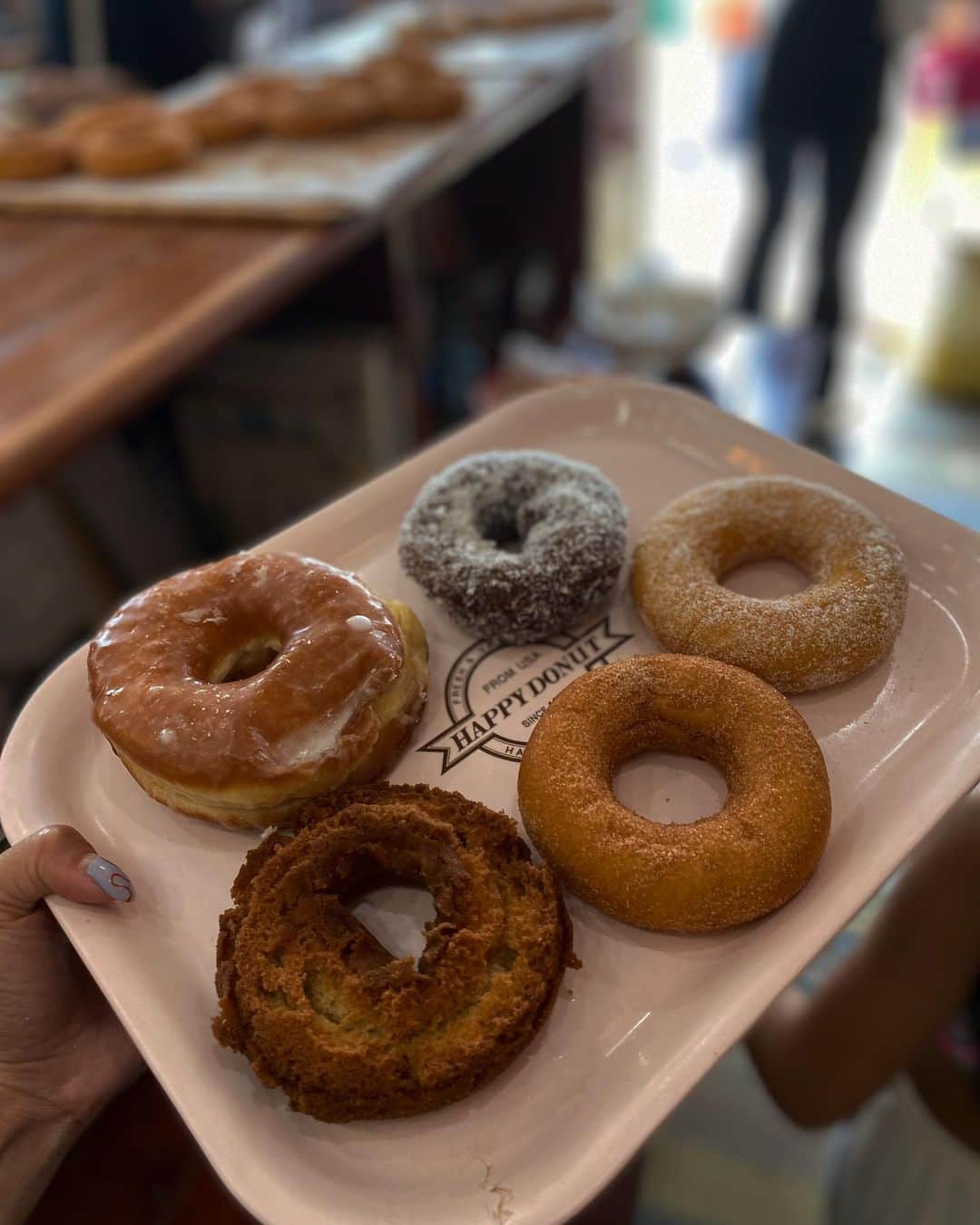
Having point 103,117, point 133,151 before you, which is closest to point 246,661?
point 133,151

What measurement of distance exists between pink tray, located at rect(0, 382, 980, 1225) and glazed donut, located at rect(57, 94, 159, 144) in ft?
6.78

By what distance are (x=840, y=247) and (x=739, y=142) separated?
203 cm

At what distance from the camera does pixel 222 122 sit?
8.74 feet

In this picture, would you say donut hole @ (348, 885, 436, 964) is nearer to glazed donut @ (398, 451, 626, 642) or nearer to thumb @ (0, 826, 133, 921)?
thumb @ (0, 826, 133, 921)

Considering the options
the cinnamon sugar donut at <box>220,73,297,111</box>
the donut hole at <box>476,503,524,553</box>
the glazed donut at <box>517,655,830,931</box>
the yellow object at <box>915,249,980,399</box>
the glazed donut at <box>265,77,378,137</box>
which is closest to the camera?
the glazed donut at <box>517,655,830,931</box>

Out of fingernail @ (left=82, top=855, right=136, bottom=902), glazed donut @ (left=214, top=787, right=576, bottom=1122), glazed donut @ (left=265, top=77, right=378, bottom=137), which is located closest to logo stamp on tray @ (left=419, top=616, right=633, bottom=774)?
glazed donut @ (left=214, top=787, right=576, bottom=1122)

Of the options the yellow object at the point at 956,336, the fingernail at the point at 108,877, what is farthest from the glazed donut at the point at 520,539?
the yellow object at the point at 956,336

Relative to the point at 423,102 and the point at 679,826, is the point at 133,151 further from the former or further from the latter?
the point at 679,826

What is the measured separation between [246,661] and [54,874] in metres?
0.33

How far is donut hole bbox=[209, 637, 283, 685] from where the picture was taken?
1.08m

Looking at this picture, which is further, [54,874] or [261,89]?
[261,89]

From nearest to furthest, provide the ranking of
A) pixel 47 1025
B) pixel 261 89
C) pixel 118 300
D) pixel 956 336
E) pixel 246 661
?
→ pixel 47 1025, pixel 246 661, pixel 118 300, pixel 261 89, pixel 956 336

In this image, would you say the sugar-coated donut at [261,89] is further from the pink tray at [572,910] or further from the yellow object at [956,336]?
the yellow object at [956,336]

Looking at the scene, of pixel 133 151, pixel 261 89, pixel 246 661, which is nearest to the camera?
pixel 246 661
